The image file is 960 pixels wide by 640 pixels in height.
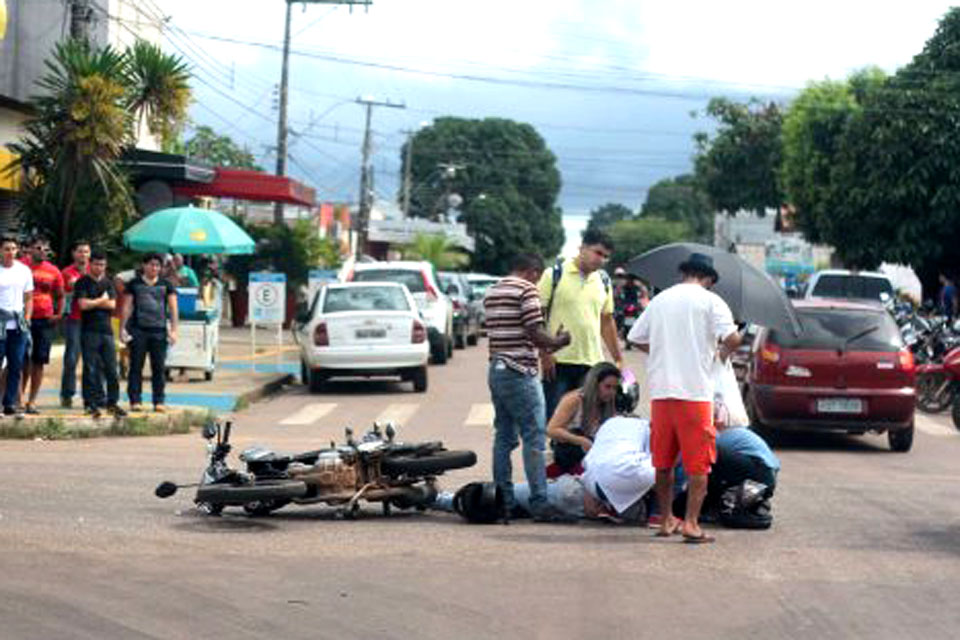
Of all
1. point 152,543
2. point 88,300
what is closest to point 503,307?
point 152,543

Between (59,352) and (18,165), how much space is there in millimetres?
3197

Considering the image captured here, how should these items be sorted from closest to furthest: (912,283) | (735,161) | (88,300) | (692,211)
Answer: (88,300)
(912,283)
(735,161)
(692,211)

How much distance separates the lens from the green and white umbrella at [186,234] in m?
24.4

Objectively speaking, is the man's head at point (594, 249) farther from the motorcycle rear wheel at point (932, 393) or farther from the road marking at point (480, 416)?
the motorcycle rear wheel at point (932, 393)

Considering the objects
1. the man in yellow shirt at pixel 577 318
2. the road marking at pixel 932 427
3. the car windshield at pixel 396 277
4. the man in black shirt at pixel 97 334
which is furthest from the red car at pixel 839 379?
the car windshield at pixel 396 277

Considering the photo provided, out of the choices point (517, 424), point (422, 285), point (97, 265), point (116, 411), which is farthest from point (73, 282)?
point (422, 285)

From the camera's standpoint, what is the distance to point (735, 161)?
69.0 m

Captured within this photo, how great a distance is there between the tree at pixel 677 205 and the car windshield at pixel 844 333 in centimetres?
13082

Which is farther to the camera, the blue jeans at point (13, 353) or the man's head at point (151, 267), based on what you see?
the man's head at point (151, 267)

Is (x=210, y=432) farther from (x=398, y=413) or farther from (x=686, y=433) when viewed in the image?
(x=398, y=413)

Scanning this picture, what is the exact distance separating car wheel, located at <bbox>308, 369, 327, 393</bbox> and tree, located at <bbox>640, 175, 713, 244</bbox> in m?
125

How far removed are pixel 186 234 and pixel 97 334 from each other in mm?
7729

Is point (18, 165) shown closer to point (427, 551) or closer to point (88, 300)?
point (88, 300)

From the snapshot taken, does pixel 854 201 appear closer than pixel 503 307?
No
